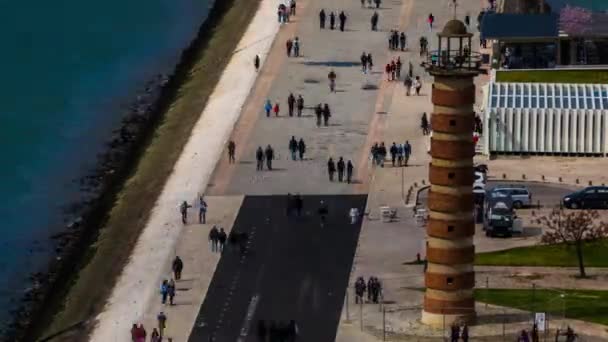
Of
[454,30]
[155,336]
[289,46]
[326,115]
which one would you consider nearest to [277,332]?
[155,336]

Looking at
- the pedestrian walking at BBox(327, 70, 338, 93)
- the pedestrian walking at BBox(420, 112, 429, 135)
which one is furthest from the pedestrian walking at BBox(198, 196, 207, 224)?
the pedestrian walking at BBox(327, 70, 338, 93)

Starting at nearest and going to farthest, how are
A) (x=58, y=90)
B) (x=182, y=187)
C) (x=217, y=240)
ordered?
(x=217, y=240) → (x=182, y=187) → (x=58, y=90)

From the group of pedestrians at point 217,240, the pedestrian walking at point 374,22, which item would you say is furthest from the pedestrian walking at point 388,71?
the group of pedestrians at point 217,240

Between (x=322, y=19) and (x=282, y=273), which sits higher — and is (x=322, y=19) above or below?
above

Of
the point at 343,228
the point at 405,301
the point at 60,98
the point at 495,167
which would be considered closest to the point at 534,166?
the point at 495,167

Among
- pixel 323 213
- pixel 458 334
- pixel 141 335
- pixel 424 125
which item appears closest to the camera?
pixel 458 334

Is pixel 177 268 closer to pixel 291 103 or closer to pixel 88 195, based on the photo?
pixel 88 195

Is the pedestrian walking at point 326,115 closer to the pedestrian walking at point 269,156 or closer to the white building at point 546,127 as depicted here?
the pedestrian walking at point 269,156
